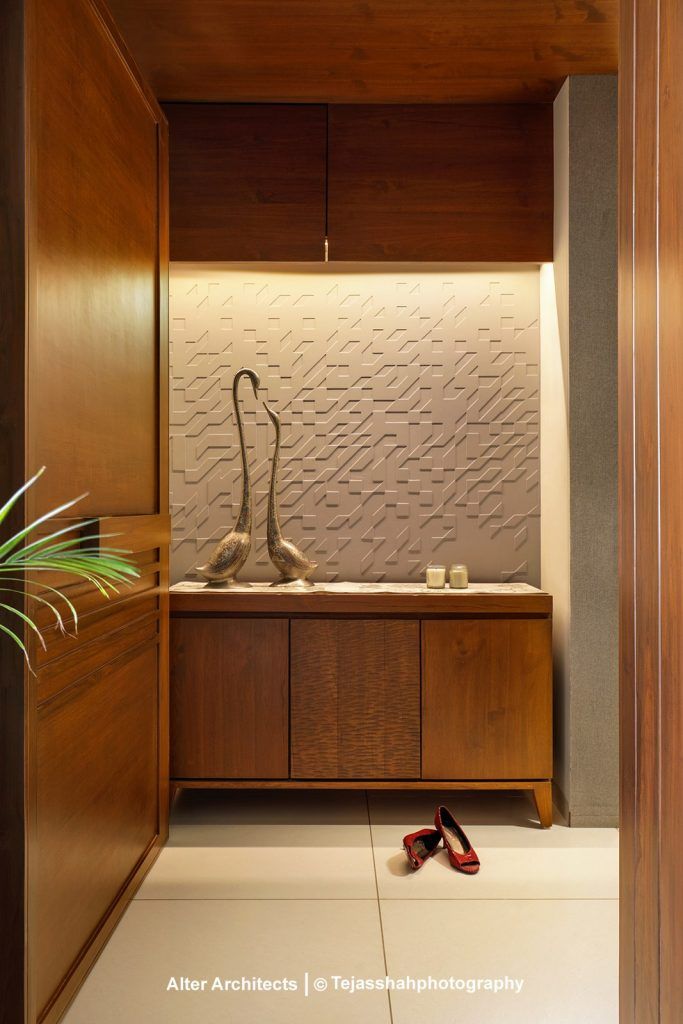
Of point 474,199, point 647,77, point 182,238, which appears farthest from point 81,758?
point 474,199

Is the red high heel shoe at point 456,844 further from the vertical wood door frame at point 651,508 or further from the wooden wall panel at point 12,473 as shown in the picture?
the wooden wall panel at point 12,473

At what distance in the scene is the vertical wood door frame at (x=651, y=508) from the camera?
4.18ft

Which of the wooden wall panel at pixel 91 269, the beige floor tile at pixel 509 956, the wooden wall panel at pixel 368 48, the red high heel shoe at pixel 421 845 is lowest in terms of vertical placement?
the beige floor tile at pixel 509 956

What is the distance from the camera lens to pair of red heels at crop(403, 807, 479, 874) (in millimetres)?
2689

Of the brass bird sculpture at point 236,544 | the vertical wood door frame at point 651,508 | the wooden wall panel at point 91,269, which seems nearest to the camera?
the vertical wood door frame at point 651,508

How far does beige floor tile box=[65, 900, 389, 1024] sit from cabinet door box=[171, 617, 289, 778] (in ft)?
2.20

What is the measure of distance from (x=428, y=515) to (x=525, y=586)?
492mm

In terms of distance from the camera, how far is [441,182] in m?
3.34

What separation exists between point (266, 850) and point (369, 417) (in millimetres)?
1736

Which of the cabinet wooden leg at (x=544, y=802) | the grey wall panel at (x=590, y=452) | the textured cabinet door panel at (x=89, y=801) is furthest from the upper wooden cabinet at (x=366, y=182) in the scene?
the cabinet wooden leg at (x=544, y=802)

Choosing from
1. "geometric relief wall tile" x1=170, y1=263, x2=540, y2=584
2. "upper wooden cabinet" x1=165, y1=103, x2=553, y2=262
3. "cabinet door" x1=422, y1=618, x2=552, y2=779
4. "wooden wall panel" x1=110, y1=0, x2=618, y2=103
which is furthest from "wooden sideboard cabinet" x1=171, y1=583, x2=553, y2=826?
"wooden wall panel" x1=110, y1=0, x2=618, y2=103

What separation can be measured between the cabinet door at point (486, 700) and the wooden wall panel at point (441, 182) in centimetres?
145

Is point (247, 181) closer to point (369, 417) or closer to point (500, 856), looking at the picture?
point (369, 417)

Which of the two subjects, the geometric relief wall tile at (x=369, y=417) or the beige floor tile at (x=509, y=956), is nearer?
the beige floor tile at (x=509, y=956)
